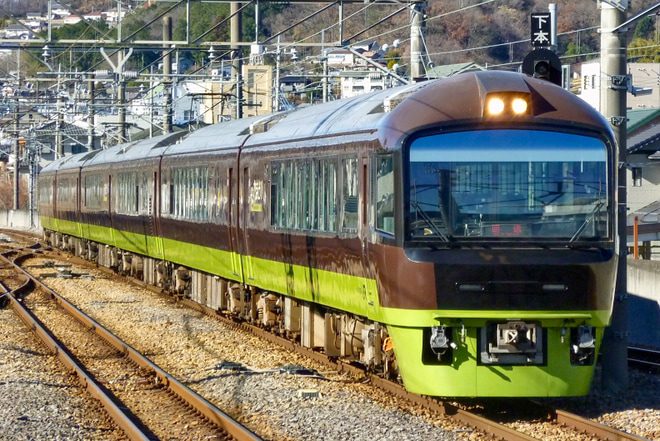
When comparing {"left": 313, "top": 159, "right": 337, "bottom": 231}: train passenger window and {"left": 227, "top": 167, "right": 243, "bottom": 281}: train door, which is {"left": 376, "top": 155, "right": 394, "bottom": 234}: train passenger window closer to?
{"left": 313, "top": 159, "right": 337, "bottom": 231}: train passenger window

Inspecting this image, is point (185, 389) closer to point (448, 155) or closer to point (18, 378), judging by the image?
point (18, 378)

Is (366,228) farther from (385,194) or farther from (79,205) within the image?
(79,205)

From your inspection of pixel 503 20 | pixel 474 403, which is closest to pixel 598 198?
pixel 474 403

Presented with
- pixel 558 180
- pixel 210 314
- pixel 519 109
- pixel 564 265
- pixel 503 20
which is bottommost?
pixel 210 314

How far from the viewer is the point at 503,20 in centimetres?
7569

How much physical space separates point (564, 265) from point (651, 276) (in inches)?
256

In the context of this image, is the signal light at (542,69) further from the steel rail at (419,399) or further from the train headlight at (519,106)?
the steel rail at (419,399)

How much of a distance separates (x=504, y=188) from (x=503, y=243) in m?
0.44

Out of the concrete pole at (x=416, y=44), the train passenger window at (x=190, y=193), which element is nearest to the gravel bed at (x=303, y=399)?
the train passenger window at (x=190, y=193)

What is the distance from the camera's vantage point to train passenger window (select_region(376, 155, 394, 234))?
9398 millimetres

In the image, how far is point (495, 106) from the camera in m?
9.21

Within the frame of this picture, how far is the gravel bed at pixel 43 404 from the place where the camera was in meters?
9.31

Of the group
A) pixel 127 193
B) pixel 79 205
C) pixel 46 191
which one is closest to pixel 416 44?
pixel 127 193

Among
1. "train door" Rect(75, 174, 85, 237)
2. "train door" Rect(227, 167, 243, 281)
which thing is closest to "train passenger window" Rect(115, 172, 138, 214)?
"train door" Rect(75, 174, 85, 237)
